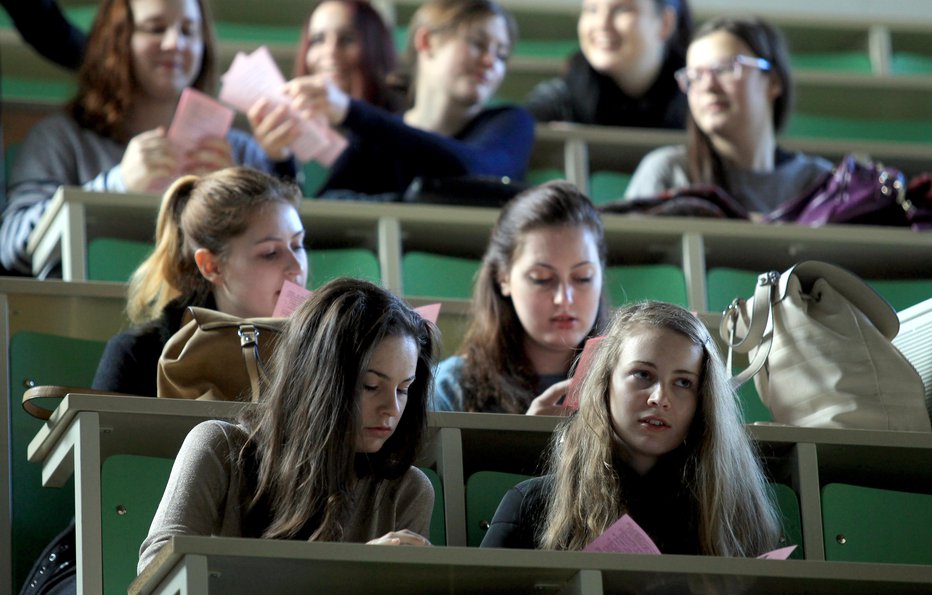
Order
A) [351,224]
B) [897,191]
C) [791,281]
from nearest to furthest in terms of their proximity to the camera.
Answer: [791,281] < [351,224] < [897,191]

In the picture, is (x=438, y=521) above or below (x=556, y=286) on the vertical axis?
below

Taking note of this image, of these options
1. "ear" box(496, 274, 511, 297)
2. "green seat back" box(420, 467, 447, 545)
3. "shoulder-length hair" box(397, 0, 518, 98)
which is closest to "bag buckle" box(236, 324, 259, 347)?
"green seat back" box(420, 467, 447, 545)

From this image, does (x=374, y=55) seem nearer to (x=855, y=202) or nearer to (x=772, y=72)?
(x=772, y=72)

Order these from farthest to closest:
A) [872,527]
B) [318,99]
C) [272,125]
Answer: [318,99] → [272,125] → [872,527]

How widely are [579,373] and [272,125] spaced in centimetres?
150

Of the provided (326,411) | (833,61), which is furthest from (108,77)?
(833,61)

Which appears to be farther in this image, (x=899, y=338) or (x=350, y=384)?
(x=899, y=338)

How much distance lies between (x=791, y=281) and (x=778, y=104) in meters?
1.67

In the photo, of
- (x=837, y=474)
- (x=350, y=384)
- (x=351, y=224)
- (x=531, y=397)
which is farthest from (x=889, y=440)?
(x=351, y=224)

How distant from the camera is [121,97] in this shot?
13.6ft

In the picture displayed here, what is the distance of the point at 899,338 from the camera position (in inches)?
124

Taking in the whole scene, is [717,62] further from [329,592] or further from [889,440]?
[329,592]

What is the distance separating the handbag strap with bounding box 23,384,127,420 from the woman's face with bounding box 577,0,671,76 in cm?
244

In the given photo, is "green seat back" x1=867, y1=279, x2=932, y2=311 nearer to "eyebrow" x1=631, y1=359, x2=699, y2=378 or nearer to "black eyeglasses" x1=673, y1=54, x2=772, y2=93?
"black eyeglasses" x1=673, y1=54, x2=772, y2=93
